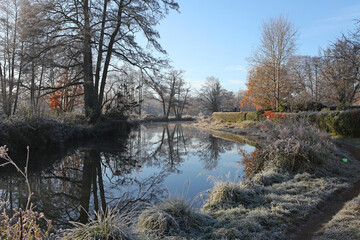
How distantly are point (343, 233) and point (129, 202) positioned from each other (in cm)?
324

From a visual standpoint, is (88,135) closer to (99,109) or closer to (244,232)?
(99,109)

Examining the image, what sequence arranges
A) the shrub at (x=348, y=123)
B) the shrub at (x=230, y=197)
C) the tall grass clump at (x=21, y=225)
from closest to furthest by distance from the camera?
the tall grass clump at (x=21, y=225) < the shrub at (x=230, y=197) < the shrub at (x=348, y=123)

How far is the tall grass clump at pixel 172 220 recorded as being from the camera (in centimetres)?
293

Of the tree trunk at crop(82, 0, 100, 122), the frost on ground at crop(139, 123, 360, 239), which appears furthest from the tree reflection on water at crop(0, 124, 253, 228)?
the tree trunk at crop(82, 0, 100, 122)

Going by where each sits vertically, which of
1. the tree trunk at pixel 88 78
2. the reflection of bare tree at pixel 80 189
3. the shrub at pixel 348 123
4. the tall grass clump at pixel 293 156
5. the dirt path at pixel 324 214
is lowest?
the reflection of bare tree at pixel 80 189

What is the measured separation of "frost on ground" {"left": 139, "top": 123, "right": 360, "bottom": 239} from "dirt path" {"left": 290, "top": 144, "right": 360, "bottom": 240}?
0.09 metres

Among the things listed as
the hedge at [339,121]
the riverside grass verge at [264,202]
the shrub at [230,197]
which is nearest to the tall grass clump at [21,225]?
the riverside grass verge at [264,202]

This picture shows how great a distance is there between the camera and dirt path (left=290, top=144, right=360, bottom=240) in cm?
302

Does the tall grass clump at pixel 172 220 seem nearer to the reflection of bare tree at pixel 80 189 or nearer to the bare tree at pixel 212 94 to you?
the reflection of bare tree at pixel 80 189

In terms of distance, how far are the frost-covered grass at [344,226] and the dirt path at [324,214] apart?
101 mm

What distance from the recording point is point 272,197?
4043mm

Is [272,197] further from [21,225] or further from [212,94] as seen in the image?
[212,94]

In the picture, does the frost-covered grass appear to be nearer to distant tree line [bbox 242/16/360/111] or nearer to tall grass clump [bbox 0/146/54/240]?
tall grass clump [bbox 0/146/54/240]

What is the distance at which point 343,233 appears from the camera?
2857 mm
